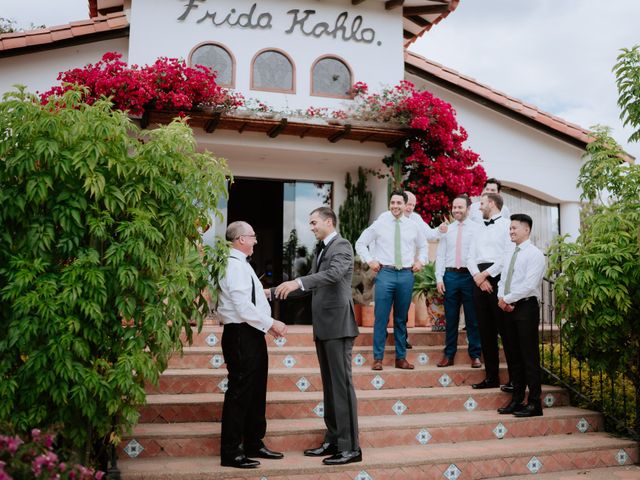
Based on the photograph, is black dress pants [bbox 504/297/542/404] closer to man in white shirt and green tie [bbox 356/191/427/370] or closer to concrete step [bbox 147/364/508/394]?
concrete step [bbox 147/364/508/394]

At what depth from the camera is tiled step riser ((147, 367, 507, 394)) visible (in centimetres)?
632

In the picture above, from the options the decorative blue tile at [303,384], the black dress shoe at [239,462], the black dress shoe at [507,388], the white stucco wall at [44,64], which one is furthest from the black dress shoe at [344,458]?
the white stucco wall at [44,64]

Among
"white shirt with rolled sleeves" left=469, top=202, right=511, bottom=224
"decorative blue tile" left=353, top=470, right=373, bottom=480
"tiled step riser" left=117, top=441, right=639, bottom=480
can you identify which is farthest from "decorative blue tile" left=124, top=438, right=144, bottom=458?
"white shirt with rolled sleeves" left=469, top=202, right=511, bottom=224

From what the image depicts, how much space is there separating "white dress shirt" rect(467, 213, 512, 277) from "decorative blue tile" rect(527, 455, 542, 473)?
213 cm

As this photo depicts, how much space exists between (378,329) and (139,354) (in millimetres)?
3501

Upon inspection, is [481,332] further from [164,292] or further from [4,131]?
[4,131]

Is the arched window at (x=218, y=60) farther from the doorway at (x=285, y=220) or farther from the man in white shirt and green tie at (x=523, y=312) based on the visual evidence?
the man in white shirt and green tie at (x=523, y=312)

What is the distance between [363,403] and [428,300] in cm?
281

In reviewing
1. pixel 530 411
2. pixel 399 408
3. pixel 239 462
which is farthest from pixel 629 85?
pixel 239 462

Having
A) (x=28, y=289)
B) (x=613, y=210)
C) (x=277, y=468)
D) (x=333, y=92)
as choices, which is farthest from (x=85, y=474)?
(x=333, y=92)

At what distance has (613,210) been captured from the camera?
6.33m

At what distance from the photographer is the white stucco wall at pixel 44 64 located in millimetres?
9656

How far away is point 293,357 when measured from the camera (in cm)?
714

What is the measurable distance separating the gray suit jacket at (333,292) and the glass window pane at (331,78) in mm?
5880
